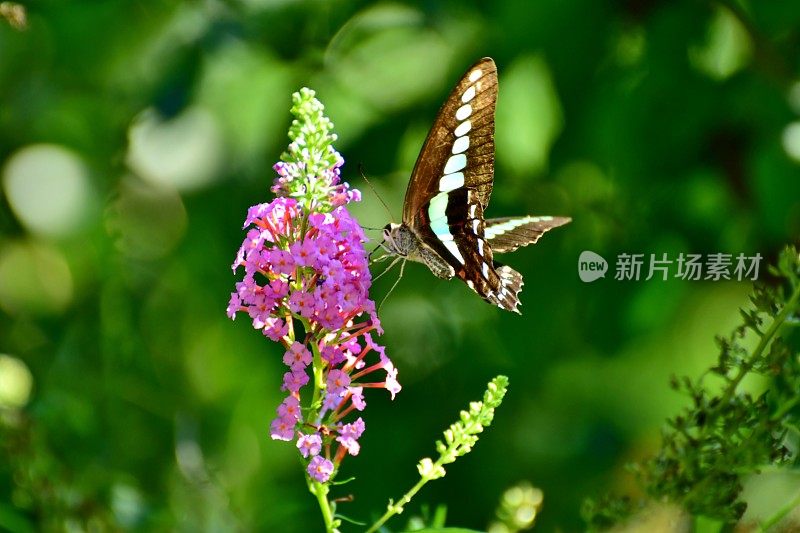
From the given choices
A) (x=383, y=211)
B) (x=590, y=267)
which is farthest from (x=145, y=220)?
(x=590, y=267)

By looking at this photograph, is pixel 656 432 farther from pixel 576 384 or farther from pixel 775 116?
pixel 775 116

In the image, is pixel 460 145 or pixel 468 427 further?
pixel 460 145

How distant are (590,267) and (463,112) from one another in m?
0.71

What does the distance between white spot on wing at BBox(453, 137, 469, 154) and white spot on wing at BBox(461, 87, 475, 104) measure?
6 cm

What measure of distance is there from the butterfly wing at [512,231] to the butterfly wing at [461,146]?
0.50ft

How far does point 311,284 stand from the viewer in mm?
960

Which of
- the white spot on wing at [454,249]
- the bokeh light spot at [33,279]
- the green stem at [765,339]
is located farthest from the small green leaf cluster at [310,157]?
the bokeh light spot at [33,279]

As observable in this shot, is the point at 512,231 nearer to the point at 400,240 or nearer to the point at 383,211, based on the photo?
the point at 400,240

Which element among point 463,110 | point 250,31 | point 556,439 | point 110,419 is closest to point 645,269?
point 556,439

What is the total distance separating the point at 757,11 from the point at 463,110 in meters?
0.87

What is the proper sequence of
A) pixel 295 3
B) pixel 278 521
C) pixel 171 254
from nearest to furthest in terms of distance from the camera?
pixel 278 521, pixel 295 3, pixel 171 254

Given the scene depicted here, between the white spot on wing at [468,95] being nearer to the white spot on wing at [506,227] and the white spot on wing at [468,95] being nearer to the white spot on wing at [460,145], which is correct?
the white spot on wing at [460,145]

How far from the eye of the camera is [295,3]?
188cm

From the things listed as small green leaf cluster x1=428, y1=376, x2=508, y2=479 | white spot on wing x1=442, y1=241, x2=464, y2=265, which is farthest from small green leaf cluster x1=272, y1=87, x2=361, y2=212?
white spot on wing x1=442, y1=241, x2=464, y2=265
